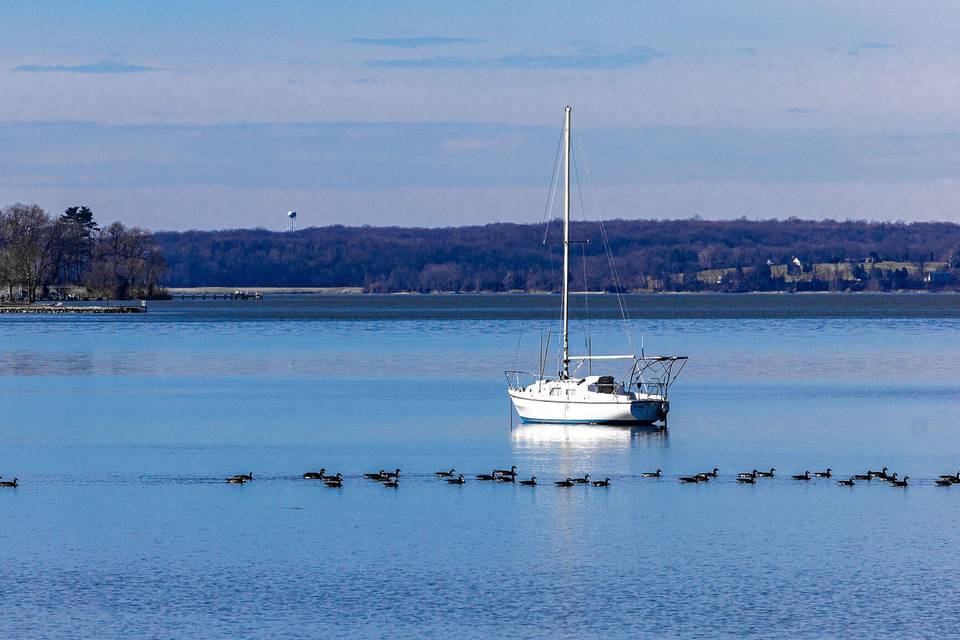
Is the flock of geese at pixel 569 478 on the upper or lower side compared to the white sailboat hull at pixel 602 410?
lower

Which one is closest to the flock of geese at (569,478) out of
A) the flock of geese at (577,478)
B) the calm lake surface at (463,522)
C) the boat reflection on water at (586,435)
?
the flock of geese at (577,478)

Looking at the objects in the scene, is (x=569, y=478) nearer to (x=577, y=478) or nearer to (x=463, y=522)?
(x=577, y=478)

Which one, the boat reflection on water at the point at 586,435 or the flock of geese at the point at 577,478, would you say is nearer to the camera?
the flock of geese at the point at 577,478

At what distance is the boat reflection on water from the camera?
2426 inches

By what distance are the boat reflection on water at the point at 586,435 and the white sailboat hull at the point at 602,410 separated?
1.21 ft

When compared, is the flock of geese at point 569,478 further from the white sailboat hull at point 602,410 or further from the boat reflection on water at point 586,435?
the white sailboat hull at point 602,410

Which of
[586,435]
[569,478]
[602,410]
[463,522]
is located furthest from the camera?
[602,410]

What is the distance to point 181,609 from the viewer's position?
33312 millimetres

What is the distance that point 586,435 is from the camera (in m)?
64.1

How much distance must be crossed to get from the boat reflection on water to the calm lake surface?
23 centimetres

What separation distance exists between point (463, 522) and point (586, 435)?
70.2 ft

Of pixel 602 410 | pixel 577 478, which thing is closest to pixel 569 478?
pixel 577 478

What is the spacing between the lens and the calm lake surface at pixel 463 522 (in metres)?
33.0

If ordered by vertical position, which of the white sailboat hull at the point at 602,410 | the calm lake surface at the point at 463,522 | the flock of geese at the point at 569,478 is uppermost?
the white sailboat hull at the point at 602,410
